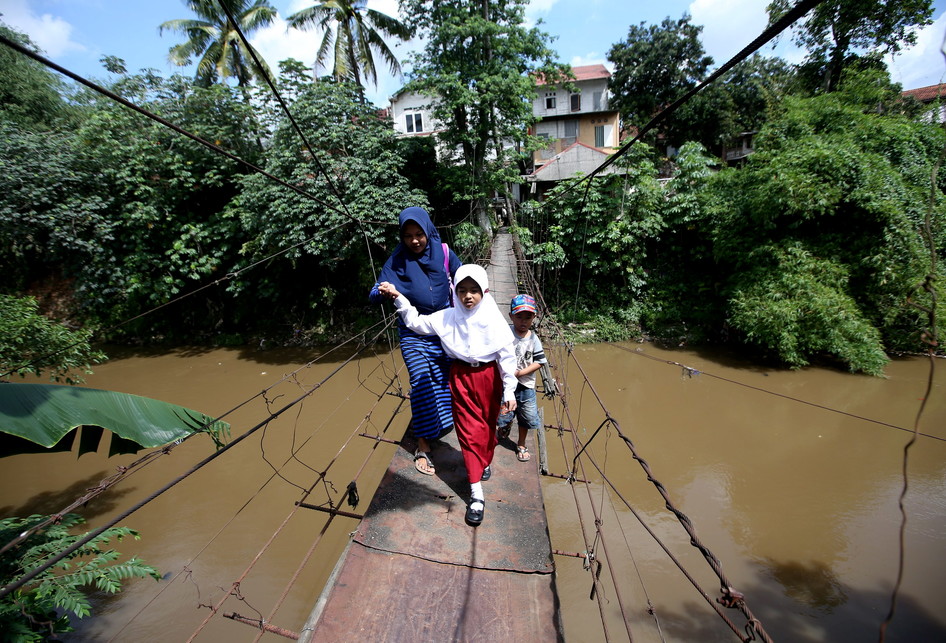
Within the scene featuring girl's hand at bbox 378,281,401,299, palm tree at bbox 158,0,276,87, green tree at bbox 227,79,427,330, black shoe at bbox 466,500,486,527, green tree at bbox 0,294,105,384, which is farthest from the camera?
palm tree at bbox 158,0,276,87

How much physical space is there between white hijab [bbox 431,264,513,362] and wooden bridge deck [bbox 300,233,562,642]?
0.63 metres

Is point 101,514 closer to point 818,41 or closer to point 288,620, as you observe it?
point 288,620

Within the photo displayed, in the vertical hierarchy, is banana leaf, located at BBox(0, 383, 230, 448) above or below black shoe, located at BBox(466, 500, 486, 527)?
above

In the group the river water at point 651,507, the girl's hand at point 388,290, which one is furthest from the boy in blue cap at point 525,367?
the girl's hand at point 388,290

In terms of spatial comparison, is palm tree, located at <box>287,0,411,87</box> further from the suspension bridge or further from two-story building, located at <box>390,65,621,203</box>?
the suspension bridge

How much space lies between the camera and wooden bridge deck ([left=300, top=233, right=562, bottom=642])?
128cm

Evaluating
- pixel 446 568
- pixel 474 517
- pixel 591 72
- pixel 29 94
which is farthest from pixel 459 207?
pixel 591 72

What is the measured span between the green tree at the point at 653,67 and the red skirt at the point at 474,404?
12.2 meters

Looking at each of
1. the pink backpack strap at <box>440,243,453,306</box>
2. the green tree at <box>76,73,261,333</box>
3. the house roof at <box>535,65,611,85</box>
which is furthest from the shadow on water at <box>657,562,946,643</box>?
the house roof at <box>535,65,611,85</box>

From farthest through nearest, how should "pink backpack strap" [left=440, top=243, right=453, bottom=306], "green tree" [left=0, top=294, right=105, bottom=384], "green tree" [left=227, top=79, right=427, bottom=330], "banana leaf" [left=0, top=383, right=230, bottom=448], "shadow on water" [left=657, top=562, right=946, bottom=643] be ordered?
"green tree" [left=227, top=79, right=427, bottom=330], "green tree" [left=0, top=294, right=105, bottom=384], "shadow on water" [left=657, top=562, right=946, bottom=643], "pink backpack strap" [left=440, top=243, right=453, bottom=306], "banana leaf" [left=0, top=383, right=230, bottom=448]

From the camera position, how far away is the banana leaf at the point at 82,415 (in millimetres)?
1188

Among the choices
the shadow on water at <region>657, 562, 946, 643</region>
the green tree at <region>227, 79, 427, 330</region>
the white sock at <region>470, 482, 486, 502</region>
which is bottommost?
the shadow on water at <region>657, 562, 946, 643</region>

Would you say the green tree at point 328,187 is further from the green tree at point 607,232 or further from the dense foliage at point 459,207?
the green tree at point 607,232

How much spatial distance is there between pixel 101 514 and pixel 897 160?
892 cm
